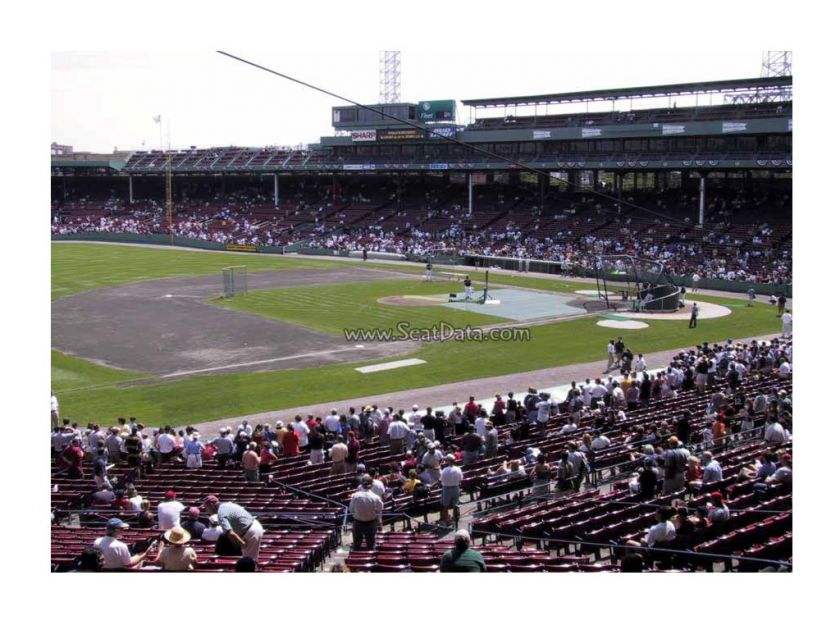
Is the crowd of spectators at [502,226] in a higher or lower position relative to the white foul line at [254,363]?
higher

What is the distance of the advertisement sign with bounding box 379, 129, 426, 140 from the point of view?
81500 millimetres

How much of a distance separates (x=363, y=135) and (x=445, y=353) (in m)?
56.8

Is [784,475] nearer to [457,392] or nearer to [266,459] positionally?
[266,459]

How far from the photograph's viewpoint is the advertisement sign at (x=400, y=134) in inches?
3209

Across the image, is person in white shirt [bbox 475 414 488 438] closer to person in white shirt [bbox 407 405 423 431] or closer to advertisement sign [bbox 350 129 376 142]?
person in white shirt [bbox 407 405 423 431]

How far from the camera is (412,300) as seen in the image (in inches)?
1804

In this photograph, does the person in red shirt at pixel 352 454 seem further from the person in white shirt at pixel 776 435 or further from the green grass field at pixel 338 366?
the person in white shirt at pixel 776 435

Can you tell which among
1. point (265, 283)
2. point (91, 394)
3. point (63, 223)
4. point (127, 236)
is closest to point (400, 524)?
point (91, 394)

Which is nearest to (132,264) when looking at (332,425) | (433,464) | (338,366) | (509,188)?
(509,188)

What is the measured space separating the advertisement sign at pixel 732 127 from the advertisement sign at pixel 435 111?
30.3 m

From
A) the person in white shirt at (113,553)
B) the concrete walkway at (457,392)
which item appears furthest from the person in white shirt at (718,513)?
the concrete walkway at (457,392)

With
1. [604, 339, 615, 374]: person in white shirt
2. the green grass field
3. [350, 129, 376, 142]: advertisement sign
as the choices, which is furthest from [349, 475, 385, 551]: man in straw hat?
[350, 129, 376, 142]: advertisement sign

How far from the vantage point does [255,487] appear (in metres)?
15.7

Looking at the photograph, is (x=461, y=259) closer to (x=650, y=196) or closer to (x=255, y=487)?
(x=650, y=196)
